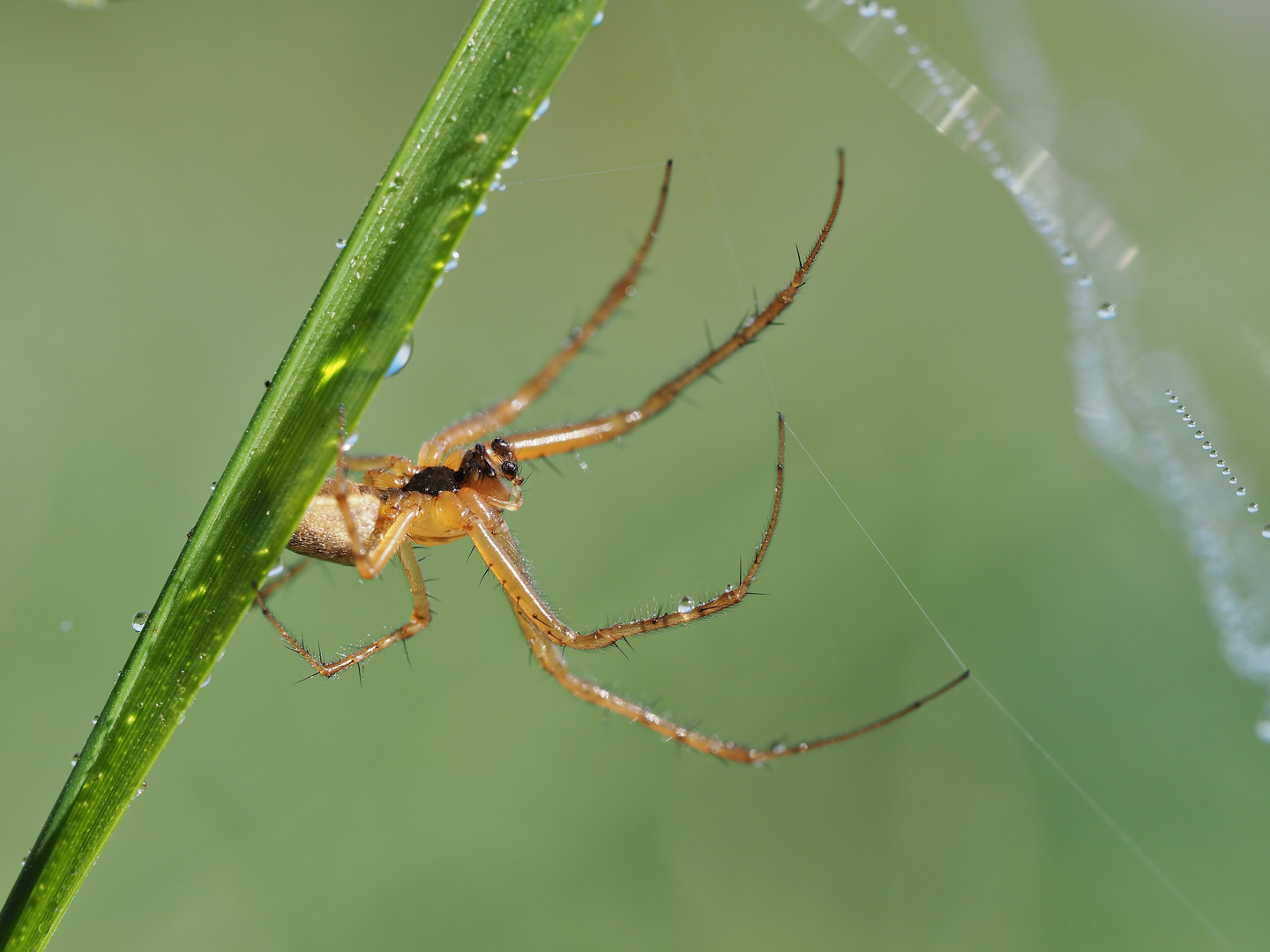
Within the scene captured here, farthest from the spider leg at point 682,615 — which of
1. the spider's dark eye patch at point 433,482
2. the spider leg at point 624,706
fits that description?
the spider's dark eye patch at point 433,482

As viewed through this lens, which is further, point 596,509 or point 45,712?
point 596,509

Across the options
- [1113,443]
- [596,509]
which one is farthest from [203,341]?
[1113,443]

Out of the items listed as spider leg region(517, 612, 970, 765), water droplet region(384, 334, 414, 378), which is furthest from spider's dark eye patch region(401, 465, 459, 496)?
water droplet region(384, 334, 414, 378)

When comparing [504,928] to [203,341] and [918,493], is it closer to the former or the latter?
[918,493]

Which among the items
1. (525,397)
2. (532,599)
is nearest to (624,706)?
(532,599)

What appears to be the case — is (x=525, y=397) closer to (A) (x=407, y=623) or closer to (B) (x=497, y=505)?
(B) (x=497, y=505)

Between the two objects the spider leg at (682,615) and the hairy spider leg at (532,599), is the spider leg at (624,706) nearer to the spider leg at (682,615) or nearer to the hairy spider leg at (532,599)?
the hairy spider leg at (532,599)
